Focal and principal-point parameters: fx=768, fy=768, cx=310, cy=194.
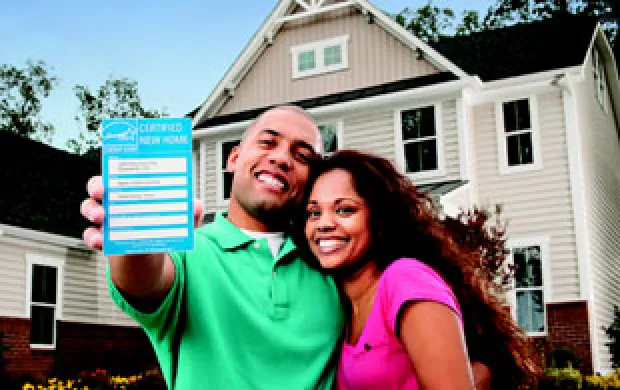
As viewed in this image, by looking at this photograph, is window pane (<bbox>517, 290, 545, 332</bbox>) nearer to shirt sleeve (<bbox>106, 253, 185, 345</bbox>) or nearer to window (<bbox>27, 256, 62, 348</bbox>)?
window (<bbox>27, 256, 62, 348</bbox>)

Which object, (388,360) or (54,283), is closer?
(388,360)

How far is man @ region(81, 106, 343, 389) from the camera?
2.26 metres

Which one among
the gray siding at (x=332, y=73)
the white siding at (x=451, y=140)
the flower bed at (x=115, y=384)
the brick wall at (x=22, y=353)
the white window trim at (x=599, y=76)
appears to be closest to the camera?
the flower bed at (x=115, y=384)

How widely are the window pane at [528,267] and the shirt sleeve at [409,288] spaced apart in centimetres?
1395

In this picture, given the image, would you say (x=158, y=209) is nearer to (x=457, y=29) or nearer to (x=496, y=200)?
(x=496, y=200)

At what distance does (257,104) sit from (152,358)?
6731 millimetres


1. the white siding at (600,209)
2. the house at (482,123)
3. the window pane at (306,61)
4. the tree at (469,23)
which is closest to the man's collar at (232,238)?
the house at (482,123)

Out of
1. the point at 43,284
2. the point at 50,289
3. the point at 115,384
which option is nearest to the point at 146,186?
the point at 115,384

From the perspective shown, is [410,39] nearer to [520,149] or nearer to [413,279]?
[520,149]

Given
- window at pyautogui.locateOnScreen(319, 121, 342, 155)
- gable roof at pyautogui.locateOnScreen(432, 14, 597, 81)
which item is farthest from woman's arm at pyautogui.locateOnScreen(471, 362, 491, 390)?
window at pyautogui.locateOnScreen(319, 121, 342, 155)

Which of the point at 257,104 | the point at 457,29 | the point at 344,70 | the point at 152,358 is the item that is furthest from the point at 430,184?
the point at 457,29

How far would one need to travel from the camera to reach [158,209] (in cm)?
199

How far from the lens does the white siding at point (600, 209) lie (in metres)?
16.0

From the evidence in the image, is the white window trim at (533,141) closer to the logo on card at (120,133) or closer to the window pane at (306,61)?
the window pane at (306,61)
